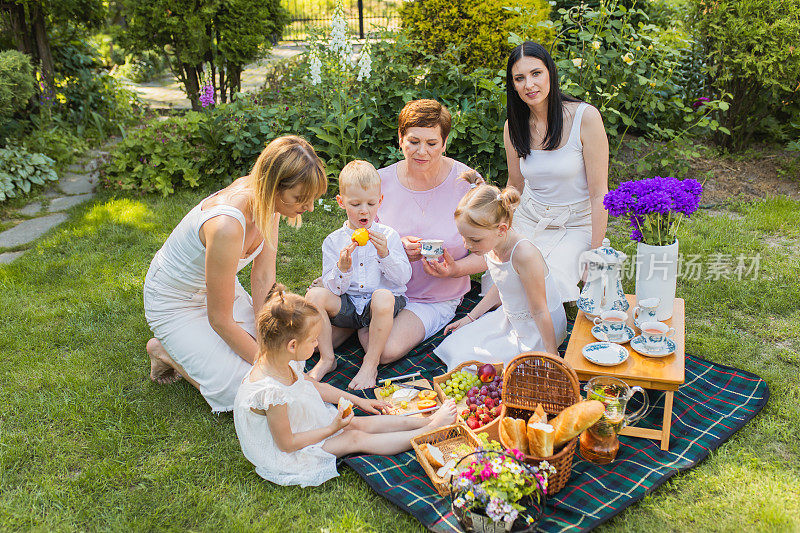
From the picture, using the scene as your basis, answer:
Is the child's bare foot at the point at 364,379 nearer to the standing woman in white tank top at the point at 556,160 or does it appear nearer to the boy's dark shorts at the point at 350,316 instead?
the boy's dark shorts at the point at 350,316

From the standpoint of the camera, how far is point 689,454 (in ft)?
9.52

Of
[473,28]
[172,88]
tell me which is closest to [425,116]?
[473,28]

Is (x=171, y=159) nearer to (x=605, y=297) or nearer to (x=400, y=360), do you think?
(x=400, y=360)

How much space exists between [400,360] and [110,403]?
166 centimetres

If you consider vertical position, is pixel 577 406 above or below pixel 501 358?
above

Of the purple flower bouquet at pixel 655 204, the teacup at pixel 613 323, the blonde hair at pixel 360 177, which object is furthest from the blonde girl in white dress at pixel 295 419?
the purple flower bouquet at pixel 655 204

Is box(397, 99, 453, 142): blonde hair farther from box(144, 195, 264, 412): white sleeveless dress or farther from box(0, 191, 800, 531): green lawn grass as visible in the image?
box(0, 191, 800, 531): green lawn grass

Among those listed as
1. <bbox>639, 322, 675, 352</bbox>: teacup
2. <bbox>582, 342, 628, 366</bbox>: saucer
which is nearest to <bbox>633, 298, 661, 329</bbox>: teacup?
<bbox>639, 322, 675, 352</bbox>: teacup

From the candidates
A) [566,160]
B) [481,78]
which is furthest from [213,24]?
[566,160]

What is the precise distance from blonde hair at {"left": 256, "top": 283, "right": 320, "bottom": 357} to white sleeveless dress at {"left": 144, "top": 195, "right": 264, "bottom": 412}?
0.67 metres

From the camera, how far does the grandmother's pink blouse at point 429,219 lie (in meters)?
4.14

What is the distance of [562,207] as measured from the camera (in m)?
4.18

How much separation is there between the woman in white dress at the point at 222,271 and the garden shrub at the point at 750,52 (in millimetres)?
4626

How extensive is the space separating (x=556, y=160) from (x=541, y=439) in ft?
6.86
